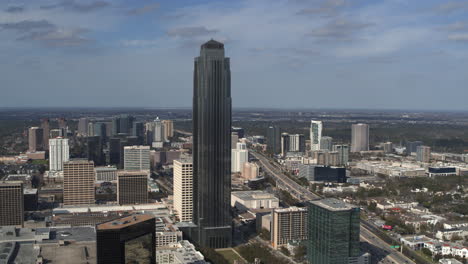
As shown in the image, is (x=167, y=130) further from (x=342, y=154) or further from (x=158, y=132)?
(x=342, y=154)

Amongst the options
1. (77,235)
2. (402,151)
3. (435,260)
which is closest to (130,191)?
(77,235)

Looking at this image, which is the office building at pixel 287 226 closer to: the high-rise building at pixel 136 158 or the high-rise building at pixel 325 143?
the high-rise building at pixel 136 158

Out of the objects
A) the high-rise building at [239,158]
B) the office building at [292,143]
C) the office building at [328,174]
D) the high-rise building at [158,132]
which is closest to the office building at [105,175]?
the high-rise building at [239,158]

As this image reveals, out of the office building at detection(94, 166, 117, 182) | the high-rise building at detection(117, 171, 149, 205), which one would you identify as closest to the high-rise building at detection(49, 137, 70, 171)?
the office building at detection(94, 166, 117, 182)

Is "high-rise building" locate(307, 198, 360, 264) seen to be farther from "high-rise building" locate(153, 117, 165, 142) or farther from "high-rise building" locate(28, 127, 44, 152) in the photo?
"high-rise building" locate(153, 117, 165, 142)

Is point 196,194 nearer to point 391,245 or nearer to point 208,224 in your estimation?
point 208,224

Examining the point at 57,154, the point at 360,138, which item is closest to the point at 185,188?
the point at 57,154

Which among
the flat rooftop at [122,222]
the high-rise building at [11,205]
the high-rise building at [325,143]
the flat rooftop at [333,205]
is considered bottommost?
the high-rise building at [11,205]
